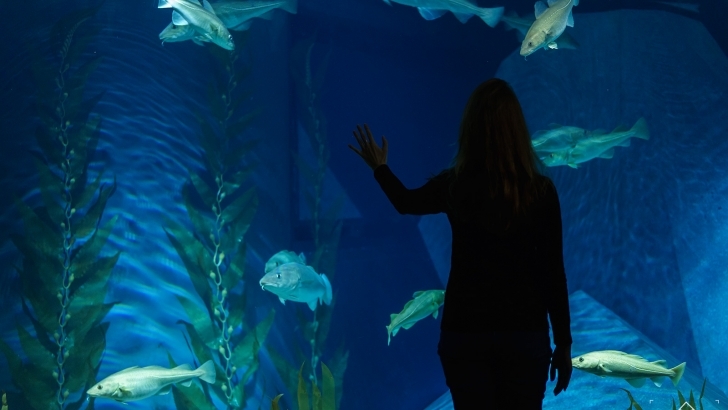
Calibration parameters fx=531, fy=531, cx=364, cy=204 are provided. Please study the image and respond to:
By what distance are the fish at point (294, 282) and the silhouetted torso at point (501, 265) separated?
2.32 meters

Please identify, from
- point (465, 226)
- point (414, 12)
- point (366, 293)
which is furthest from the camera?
point (414, 12)

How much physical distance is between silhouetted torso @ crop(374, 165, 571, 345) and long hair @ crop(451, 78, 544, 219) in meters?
0.04

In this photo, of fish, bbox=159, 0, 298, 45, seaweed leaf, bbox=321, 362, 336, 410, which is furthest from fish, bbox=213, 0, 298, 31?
seaweed leaf, bbox=321, 362, 336, 410

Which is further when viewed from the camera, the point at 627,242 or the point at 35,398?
the point at 627,242

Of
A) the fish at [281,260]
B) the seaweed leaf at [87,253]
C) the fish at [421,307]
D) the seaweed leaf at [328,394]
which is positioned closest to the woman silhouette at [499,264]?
the fish at [421,307]

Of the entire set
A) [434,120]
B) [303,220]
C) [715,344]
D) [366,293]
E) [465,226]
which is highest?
[465,226]

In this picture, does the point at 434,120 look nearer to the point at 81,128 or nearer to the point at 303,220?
the point at 303,220

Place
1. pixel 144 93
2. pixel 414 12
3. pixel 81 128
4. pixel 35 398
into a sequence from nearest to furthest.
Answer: pixel 35 398
pixel 81 128
pixel 144 93
pixel 414 12

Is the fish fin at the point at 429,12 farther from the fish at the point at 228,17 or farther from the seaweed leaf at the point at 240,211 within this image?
the seaweed leaf at the point at 240,211

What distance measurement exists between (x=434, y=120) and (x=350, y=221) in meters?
2.22

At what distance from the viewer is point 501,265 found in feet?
6.10

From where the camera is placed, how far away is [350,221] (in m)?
7.38

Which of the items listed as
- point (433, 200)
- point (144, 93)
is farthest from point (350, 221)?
point (433, 200)

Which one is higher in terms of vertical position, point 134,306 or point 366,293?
point 134,306
